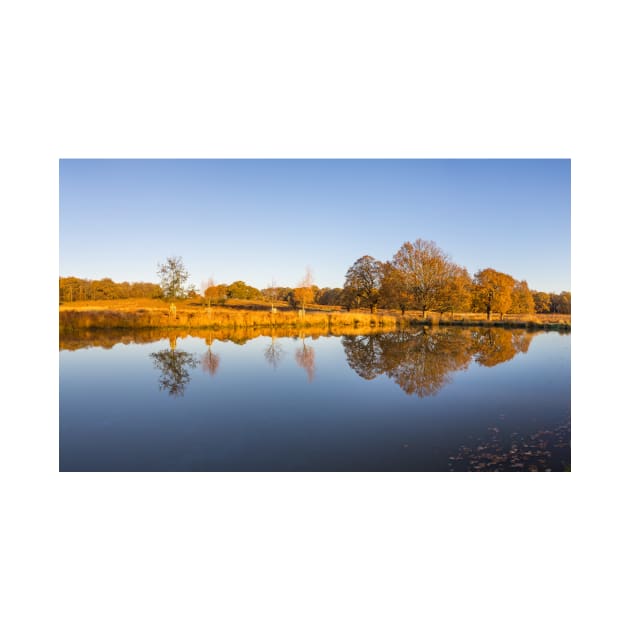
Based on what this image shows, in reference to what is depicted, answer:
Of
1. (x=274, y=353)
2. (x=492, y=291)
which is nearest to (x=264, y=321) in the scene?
(x=274, y=353)

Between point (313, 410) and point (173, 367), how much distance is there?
5.50m

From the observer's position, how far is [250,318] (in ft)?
73.0

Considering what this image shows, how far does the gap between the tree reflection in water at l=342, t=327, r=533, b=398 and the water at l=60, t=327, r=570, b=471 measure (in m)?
0.08

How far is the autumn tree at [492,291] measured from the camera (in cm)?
1772

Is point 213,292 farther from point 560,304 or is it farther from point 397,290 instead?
point 560,304

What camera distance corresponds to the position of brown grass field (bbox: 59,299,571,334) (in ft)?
54.7

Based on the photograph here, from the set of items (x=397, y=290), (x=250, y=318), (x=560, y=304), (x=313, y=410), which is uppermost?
(x=397, y=290)

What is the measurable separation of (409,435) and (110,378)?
24.8 ft

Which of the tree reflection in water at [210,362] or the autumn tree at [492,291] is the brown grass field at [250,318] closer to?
the autumn tree at [492,291]

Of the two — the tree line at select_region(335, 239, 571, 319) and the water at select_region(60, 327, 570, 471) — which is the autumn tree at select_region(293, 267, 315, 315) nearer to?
the tree line at select_region(335, 239, 571, 319)
